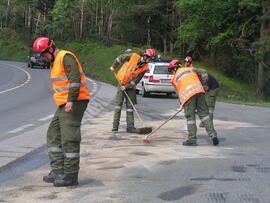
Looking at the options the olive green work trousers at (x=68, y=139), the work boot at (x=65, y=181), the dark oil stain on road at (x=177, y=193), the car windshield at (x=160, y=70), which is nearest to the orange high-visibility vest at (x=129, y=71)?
the olive green work trousers at (x=68, y=139)

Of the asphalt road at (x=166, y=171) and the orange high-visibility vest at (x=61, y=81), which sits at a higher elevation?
the orange high-visibility vest at (x=61, y=81)

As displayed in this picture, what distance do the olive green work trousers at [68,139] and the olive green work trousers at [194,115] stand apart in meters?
3.16

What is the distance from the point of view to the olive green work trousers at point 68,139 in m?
5.47

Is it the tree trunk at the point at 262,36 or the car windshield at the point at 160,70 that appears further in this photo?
the tree trunk at the point at 262,36

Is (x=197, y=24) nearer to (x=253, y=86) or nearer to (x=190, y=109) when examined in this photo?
(x=253, y=86)

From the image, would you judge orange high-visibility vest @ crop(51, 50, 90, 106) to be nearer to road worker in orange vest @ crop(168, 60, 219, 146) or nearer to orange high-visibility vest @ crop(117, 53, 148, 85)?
road worker in orange vest @ crop(168, 60, 219, 146)

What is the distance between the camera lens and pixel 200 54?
42.7 m

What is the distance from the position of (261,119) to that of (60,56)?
847 cm

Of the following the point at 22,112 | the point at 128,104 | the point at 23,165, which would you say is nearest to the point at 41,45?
the point at 23,165

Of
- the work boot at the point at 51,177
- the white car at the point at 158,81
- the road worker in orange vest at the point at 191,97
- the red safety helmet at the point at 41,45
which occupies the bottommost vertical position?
the white car at the point at 158,81

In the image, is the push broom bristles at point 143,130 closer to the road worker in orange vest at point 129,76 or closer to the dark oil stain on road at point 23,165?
the road worker in orange vest at point 129,76

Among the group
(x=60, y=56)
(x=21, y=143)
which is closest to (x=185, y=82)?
(x=21, y=143)

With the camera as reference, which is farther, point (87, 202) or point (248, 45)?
point (248, 45)

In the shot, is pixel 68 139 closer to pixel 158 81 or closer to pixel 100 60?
pixel 158 81
